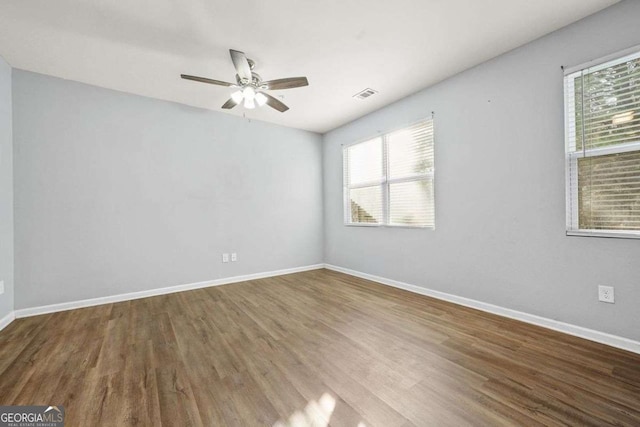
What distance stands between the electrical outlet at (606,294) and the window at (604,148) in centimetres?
43

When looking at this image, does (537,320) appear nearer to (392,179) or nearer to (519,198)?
(519,198)

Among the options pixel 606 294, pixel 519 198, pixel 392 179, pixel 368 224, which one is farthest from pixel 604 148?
pixel 368 224

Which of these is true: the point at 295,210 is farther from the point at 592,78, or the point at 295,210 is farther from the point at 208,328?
the point at 592,78

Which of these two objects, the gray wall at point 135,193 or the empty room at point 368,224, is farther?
the gray wall at point 135,193

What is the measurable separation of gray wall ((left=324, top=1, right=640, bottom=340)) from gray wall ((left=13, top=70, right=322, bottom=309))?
8.29ft

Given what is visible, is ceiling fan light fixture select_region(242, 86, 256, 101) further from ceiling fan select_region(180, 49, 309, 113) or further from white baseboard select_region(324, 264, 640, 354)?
white baseboard select_region(324, 264, 640, 354)

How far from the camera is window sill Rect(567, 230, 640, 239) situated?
192cm

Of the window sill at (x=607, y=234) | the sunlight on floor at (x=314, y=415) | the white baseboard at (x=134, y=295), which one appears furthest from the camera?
the white baseboard at (x=134, y=295)

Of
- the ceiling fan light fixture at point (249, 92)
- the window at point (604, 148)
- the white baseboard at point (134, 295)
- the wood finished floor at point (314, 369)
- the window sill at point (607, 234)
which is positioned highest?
the ceiling fan light fixture at point (249, 92)

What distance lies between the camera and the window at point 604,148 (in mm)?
1954

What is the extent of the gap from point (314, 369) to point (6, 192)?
359cm

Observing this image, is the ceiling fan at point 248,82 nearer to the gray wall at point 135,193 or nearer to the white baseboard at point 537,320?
the gray wall at point 135,193

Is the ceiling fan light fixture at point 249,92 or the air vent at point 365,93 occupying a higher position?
the air vent at point 365,93

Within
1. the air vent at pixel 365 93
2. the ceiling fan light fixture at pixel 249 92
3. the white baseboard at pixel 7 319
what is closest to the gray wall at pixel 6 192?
the white baseboard at pixel 7 319
